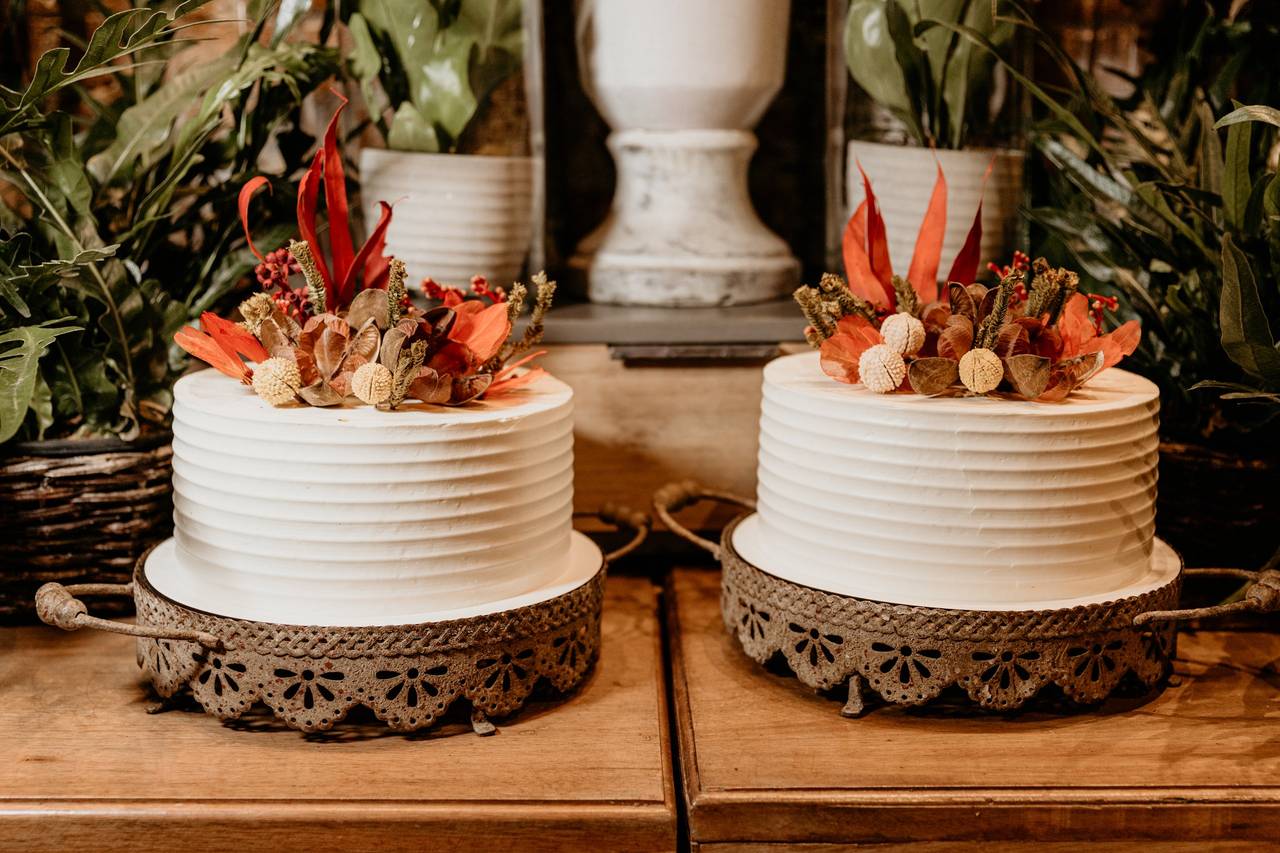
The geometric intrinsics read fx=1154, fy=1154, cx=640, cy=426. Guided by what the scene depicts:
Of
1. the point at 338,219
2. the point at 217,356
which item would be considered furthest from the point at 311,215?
the point at 217,356

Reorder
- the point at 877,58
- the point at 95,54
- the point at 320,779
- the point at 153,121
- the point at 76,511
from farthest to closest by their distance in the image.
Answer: the point at 877,58, the point at 153,121, the point at 76,511, the point at 95,54, the point at 320,779

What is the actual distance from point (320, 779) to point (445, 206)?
0.60 metres

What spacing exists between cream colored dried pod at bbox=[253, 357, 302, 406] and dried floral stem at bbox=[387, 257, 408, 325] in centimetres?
8

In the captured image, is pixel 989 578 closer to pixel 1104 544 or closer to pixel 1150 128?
pixel 1104 544

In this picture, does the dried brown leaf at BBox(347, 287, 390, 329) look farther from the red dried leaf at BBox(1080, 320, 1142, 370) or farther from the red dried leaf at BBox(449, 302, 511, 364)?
the red dried leaf at BBox(1080, 320, 1142, 370)

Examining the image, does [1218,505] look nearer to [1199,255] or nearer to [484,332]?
[1199,255]

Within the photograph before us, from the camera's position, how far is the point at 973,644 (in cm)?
82

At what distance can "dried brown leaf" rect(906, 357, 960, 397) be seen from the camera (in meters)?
0.85

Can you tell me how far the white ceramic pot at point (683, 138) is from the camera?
1.21 meters

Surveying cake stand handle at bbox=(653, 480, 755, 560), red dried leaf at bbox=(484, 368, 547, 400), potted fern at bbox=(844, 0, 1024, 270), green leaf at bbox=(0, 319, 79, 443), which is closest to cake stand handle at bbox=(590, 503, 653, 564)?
cake stand handle at bbox=(653, 480, 755, 560)

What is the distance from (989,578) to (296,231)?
0.74 meters

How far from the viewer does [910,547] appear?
2.75 ft

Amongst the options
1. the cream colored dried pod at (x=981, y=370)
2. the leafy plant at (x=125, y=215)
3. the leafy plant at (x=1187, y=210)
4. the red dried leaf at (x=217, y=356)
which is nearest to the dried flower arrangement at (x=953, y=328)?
the cream colored dried pod at (x=981, y=370)

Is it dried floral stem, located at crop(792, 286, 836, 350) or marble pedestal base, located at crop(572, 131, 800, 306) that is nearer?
dried floral stem, located at crop(792, 286, 836, 350)
